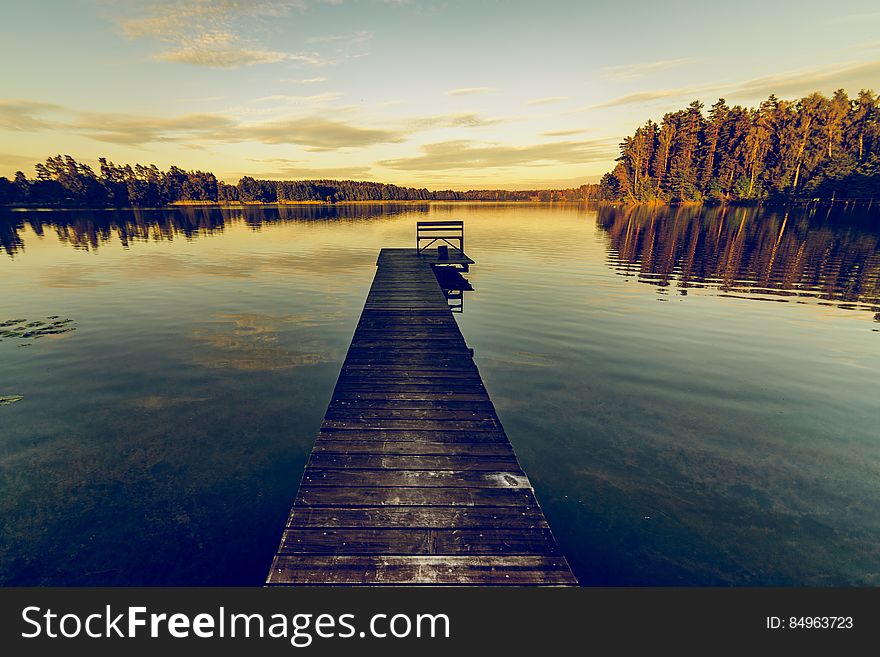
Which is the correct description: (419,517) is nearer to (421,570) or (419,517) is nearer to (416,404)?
(421,570)

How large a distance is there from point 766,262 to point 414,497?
3473 centimetres

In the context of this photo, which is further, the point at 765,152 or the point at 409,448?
the point at 765,152

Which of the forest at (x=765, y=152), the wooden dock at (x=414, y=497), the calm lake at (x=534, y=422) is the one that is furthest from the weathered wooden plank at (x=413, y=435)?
the forest at (x=765, y=152)

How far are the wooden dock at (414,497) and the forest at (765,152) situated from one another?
112521 millimetres

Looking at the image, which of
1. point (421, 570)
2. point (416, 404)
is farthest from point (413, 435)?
point (421, 570)

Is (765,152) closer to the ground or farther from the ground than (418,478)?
farther from the ground

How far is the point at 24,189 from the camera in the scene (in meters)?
132

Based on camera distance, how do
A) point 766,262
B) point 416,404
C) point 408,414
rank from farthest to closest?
point 766,262
point 416,404
point 408,414

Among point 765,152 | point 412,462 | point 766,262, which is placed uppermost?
point 765,152

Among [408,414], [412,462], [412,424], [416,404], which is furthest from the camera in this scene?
[416,404]

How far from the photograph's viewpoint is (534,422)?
9.05 metres

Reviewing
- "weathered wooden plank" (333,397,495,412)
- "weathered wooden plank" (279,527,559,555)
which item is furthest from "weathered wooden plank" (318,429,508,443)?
"weathered wooden plank" (279,527,559,555)

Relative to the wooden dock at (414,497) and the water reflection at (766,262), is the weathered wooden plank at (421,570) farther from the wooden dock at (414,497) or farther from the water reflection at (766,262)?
the water reflection at (766,262)

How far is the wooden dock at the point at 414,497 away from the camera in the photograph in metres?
4.00
